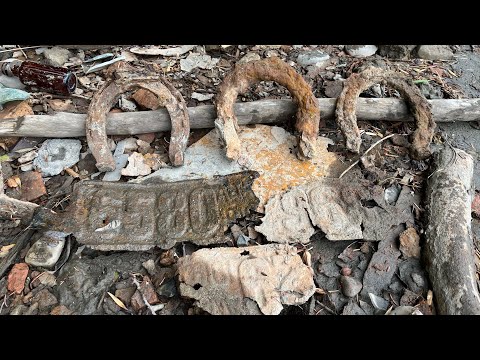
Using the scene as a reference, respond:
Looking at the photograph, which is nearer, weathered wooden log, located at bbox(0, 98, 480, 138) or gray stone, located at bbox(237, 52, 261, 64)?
weathered wooden log, located at bbox(0, 98, 480, 138)

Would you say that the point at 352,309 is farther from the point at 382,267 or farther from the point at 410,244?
the point at 410,244

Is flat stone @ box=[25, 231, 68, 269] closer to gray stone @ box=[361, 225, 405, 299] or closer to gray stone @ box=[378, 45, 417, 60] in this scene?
gray stone @ box=[361, 225, 405, 299]

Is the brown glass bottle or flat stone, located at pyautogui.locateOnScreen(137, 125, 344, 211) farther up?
the brown glass bottle

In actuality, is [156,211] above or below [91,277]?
above

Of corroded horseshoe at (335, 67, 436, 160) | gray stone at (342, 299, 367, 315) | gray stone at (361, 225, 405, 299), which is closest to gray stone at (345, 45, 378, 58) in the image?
corroded horseshoe at (335, 67, 436, 160)

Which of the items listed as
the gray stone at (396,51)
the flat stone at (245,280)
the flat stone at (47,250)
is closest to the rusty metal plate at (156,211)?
the flat stone at (47,250)

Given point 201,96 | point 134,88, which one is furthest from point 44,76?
point 201,96

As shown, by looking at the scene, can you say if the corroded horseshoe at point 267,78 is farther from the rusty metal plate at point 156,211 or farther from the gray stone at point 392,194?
the gray stone at point 392,194
